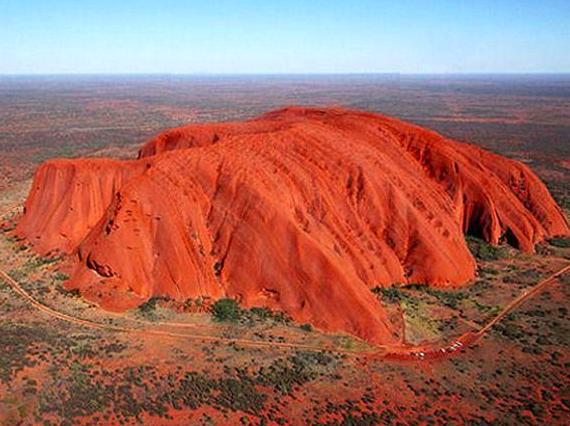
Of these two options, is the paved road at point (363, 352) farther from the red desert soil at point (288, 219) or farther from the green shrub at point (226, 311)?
the green shrub at point (226, 311)

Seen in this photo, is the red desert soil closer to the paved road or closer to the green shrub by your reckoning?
the green shrub

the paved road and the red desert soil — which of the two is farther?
the red desert soil

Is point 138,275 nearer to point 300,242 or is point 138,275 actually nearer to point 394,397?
point 300,242

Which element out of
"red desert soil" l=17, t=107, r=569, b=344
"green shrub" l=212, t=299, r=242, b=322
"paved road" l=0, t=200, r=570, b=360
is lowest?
"paved road" l=0, t=200, r=570, b=360

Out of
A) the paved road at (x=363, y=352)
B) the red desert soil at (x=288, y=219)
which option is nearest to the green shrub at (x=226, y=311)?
the red desert soil at (x=288, y=219)

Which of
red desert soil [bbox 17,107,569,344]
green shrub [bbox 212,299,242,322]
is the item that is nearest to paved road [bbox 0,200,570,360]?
red desert soil [bbox 17,107,569,344]

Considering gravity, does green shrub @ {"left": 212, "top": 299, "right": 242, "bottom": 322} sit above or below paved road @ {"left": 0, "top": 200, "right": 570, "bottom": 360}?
above

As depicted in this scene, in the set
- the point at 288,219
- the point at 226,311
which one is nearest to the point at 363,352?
the point at 226,311

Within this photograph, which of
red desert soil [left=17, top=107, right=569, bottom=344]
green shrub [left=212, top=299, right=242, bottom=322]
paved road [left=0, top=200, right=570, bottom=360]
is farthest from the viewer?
red desert soil [left=17, top=107, right=569, bottom=344]

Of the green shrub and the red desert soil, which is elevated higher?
the red desert soil

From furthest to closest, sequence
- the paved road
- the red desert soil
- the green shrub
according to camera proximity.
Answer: the red desert soil < the green shrub < the paved road

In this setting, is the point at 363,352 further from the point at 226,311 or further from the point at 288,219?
the point at 288,219
